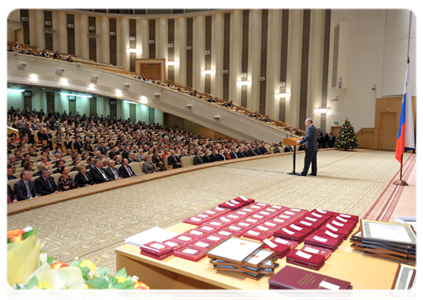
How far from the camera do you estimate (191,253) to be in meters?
2.04

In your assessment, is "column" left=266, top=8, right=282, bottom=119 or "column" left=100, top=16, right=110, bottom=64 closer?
"column" left=266, top=8, right=282, bottom=119

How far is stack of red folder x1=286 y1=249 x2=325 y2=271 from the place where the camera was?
6.16 feet

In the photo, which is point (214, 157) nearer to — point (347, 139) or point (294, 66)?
point (347, 139)

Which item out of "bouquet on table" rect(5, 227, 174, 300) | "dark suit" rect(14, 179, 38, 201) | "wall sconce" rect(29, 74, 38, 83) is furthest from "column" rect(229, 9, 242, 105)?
"bouquet on table" rect(5, 227, 174, 300)

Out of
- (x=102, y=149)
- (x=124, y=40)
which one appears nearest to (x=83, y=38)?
(x=124, y=40)

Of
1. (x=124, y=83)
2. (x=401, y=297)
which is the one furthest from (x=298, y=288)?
(x=124, y=83)

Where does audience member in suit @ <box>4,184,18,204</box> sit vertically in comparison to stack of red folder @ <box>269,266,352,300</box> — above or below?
below

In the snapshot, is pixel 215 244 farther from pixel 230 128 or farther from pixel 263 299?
pixel 230 128

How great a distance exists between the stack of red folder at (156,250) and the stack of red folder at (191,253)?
56 millimetres

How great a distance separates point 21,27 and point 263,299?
24912 millimetres

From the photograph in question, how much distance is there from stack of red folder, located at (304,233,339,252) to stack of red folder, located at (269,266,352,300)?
42cm

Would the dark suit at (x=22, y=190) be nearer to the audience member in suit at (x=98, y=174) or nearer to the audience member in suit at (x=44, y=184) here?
the audience member in suit at (x=44, y=184)

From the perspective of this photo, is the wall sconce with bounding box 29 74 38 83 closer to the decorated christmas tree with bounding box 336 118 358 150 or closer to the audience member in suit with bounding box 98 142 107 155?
the audience member in suit with bounding box 98 142 107 155

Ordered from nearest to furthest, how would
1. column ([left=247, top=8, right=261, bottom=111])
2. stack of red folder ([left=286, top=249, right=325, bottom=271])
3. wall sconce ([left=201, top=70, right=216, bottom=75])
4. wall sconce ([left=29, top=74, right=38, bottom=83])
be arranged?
stack of red folder ([left=286, top=249, right=325, bottom=271]), wall sconce ([left=29, top=74, right=38, bottom=83]), column ([left=247, top=8, right=261, bottom=111]), wall sconce ([left=201, top=70, right=216, bottom=75])
